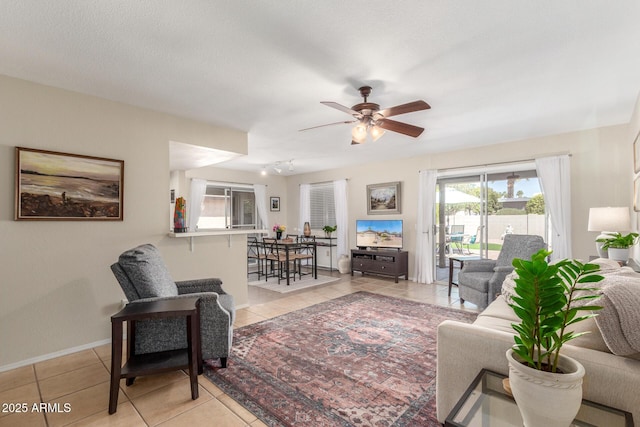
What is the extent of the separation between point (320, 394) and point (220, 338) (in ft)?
2.93

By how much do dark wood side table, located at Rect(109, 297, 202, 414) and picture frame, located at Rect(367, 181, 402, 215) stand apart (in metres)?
4.69

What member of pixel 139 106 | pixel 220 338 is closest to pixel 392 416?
pixel 220 338

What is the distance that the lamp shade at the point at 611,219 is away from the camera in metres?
3.10

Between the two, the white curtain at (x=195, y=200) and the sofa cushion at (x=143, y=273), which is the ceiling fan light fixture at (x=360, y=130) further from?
the white curtain at (x=195, y=200)

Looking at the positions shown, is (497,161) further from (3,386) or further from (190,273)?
(3,386)

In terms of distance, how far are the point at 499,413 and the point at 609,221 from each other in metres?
3.19

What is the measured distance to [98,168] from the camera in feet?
9.62

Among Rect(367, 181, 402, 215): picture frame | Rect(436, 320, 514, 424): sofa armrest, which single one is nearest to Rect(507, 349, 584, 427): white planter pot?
Rect(436, 320, 514, 424): sofa armrest

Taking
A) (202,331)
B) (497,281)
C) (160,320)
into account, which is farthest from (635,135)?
(160,320)

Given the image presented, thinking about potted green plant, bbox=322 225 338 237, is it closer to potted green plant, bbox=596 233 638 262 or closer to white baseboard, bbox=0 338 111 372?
white baseboard, bbox=0 338 111 372

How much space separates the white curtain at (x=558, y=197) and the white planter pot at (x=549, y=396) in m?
4.05

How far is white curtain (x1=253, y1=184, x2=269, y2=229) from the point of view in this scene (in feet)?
24.7

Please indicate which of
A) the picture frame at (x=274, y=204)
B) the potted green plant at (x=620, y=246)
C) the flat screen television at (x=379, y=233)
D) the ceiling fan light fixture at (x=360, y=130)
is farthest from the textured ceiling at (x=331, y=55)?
the picture frame at (x=274, y=204)

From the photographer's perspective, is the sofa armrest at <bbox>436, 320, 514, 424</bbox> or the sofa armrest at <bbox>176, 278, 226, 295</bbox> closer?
the sofa armrest at <bbox>436, 320, 514, 424</bbox>
